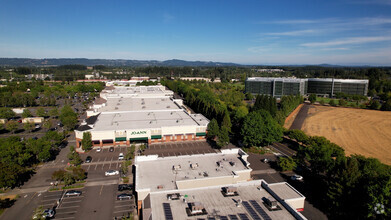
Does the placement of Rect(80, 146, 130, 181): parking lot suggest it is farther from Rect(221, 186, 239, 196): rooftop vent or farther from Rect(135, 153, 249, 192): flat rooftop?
Rect(221, 186, 239, 196): rooftop vent

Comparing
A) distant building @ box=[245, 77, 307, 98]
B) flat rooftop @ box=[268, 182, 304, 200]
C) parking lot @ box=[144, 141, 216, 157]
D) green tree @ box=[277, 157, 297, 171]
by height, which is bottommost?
parking lot @ box=[144, 141, 216, 157]

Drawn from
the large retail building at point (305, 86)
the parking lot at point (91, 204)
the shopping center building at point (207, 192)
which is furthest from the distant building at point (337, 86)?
the parking lot at point (91, 204)

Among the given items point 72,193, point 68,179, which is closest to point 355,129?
point 72,193

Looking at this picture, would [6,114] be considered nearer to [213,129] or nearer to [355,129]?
[213,129]

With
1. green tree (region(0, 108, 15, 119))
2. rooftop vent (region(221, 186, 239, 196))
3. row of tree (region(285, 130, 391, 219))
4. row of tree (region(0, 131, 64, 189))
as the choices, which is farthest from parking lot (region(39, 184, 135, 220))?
green tree (region(0, 108, 15, 119))

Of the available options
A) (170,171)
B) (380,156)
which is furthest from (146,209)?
(380,156)

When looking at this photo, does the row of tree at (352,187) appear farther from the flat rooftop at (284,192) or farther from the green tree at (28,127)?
the green tree at (28,127)
